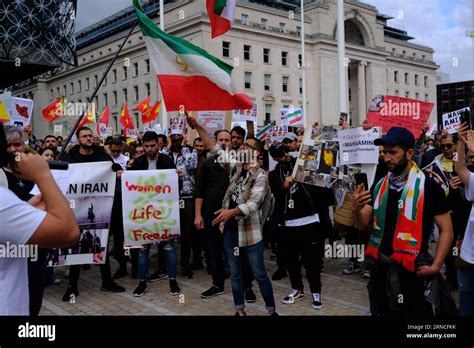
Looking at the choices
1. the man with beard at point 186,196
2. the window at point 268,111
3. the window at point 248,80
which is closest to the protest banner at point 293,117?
the man with beard at point 186,196

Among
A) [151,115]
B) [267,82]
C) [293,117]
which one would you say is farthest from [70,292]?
[267,82]

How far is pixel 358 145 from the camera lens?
18.3ft

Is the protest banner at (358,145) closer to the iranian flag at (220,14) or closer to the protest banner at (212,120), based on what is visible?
the iranian flag at (220,14)

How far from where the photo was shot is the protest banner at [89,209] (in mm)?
6281

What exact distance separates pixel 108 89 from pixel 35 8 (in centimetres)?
4563

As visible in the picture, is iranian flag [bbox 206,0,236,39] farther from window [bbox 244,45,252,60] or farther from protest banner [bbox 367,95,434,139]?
window [bbox 244,45,252,60]

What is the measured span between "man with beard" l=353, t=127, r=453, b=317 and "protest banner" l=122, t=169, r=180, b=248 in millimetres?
3214

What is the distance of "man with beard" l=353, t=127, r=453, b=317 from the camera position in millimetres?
3445

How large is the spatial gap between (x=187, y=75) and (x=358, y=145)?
2.22m

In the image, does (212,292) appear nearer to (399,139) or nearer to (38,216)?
(399,139)

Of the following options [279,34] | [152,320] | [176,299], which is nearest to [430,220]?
[152,320]

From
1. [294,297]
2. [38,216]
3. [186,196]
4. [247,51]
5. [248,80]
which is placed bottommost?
[294,297]

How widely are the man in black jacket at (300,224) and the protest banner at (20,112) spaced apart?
5445 mm

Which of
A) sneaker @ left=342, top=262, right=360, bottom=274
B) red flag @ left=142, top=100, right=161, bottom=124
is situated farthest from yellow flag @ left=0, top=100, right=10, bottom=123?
red flag @ left=142, top=100, right=161, bottom=124
